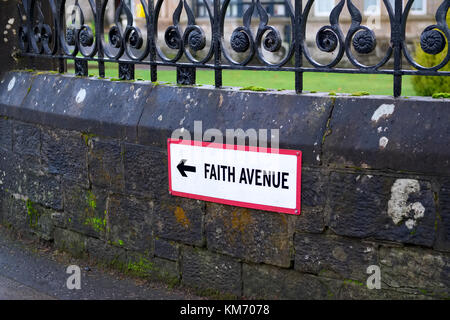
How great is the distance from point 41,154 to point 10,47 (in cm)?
113

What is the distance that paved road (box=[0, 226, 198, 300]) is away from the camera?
4078mm

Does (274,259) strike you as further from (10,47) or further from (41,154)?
(10,47)

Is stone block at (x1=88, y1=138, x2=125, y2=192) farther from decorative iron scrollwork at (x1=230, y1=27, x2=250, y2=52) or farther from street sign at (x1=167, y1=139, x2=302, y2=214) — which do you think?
decorative iron scrollwork at (x1=230, y1=27, x2=250, y2=52)

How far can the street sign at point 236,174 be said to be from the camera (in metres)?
3.50

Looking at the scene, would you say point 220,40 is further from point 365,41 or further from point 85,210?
point 85,210

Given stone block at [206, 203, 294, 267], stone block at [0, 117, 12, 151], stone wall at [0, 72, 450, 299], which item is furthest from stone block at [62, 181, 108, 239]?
Answer: stone block at [206, 203, 294, 267]

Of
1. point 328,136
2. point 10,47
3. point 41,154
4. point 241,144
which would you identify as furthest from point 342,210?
point 10,47

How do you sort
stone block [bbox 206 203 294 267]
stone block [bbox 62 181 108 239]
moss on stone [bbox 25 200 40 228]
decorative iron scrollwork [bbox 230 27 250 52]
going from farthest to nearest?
1. moss on stone [bbox 25 200 40 228]
2. stone block [bbox 62 181 108 239]
3. decorative iron scrollwork [bbox 230 27 250 52]
4. stone block [bbox 206 203 294 267]

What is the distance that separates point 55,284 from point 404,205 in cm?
241

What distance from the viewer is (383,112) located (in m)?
3.23

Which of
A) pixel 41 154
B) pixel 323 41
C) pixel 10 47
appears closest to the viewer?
pixel 323 41

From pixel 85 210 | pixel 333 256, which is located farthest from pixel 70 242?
pixel 333 256

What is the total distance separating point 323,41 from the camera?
11.4 ft

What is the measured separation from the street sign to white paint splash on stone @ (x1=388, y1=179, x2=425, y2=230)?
0.52m
